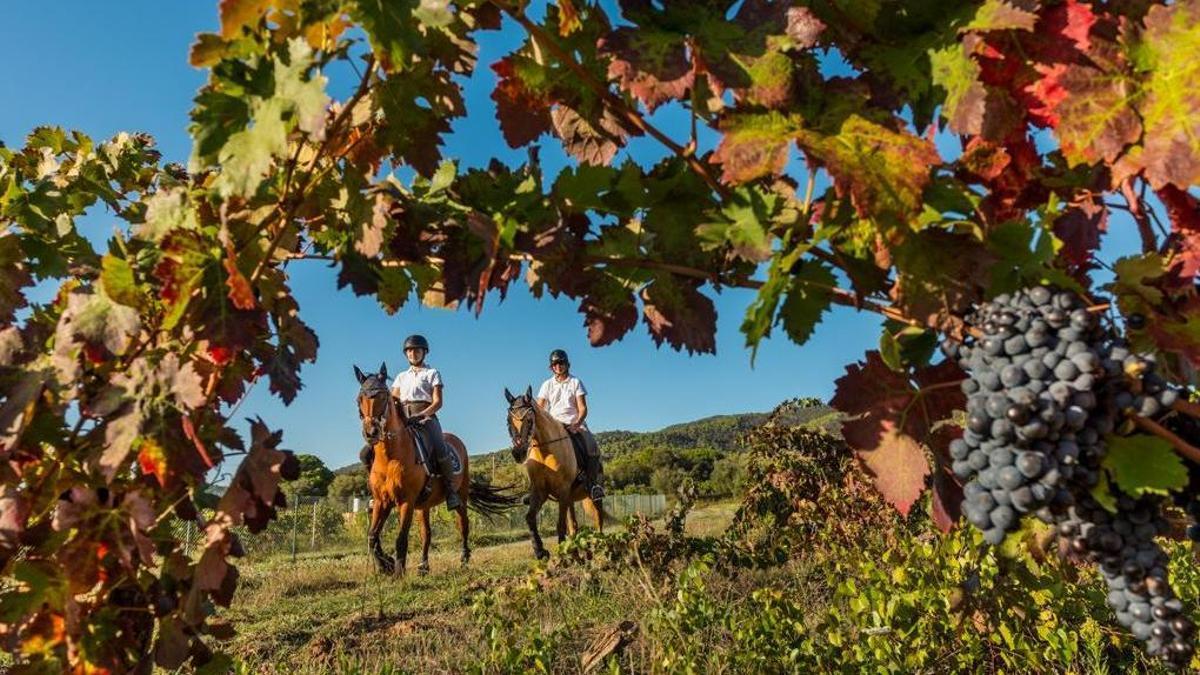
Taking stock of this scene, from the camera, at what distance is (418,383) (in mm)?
10180

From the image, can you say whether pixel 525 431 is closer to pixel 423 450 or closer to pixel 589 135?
pixel 423 450

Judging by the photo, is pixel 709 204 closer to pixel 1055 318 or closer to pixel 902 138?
pixel 902 138

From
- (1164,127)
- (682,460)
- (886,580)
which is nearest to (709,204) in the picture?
(1164,127)

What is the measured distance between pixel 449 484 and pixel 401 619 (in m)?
4.28

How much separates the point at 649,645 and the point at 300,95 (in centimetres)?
328

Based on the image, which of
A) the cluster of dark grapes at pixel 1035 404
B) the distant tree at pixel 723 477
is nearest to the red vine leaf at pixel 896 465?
the cluster of dark grapes at pixel 1035 404

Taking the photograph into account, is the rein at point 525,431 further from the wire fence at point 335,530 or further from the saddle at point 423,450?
the wire fence at point 335,530

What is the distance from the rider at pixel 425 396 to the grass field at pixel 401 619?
145 centimetres

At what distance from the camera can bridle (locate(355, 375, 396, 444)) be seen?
8367 millimetres

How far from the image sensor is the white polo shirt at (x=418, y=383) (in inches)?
400

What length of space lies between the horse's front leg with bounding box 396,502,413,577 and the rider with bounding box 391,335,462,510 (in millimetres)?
1030

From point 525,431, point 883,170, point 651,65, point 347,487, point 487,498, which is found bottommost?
point 487,498

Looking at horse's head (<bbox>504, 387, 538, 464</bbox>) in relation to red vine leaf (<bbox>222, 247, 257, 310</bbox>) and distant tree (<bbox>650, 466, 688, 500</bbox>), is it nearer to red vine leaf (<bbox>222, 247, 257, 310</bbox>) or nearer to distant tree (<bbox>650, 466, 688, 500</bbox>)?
red vine leaf (<bbox>222, 247, 257, 310</bbox>)

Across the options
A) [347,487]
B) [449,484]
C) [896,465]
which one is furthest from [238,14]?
[347,487]
